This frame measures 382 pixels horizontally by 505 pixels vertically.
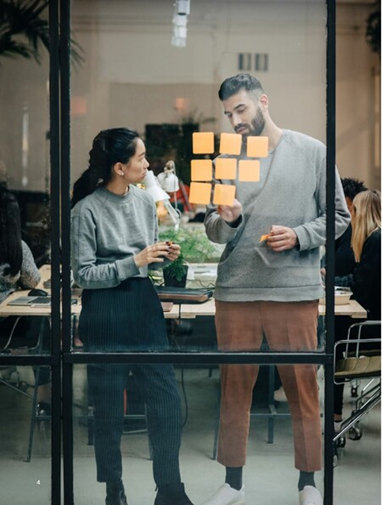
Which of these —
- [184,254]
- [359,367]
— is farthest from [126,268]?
[359,367]

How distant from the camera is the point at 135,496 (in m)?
4.27

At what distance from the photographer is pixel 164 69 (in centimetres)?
405

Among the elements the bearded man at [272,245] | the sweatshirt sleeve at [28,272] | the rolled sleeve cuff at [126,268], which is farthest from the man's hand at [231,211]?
the sweatshirt sleeve at [28,272]

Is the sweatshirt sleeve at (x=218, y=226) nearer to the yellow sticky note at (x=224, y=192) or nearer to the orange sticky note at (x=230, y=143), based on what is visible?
the yellow sticky note at (x=224, y=192)

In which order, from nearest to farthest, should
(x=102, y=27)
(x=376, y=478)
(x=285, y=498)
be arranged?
(x=102, y=27)
(x=285, y=498)
(x=376, y=478)

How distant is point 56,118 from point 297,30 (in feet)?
3.76

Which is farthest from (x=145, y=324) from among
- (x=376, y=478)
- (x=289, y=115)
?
(x=376, y=478)

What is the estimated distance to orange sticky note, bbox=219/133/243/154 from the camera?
13.3 feet

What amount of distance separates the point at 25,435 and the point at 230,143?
5.41ft

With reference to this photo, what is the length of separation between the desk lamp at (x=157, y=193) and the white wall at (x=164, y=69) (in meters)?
0.23

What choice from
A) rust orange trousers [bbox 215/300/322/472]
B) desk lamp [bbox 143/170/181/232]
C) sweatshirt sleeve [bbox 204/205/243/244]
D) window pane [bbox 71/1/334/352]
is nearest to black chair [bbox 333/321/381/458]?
rust orange trousers [bbox 215/300/322/472]

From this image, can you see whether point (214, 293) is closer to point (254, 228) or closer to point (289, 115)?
point (254, 228)

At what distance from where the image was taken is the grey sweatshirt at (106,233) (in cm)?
408

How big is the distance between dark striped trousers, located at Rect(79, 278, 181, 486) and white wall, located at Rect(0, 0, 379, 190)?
60cm
